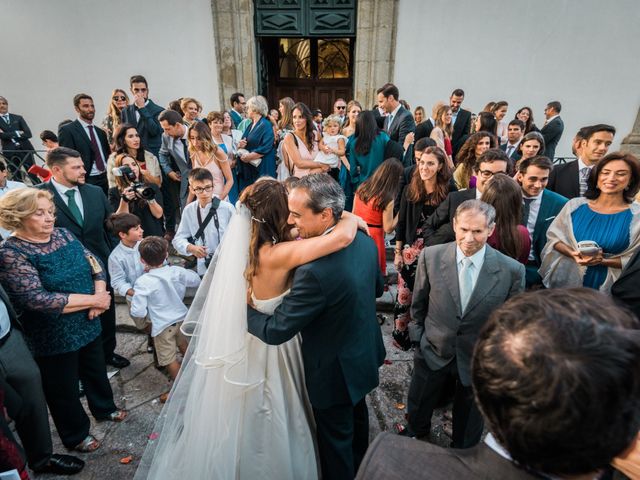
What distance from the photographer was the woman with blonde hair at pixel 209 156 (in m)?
3.94

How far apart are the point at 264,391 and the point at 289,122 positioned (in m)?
4.67

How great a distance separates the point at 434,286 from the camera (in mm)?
2107

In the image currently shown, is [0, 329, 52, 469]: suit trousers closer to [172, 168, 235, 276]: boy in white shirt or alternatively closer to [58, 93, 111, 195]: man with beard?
[172, 168, 235, 276]: boy in white shirt

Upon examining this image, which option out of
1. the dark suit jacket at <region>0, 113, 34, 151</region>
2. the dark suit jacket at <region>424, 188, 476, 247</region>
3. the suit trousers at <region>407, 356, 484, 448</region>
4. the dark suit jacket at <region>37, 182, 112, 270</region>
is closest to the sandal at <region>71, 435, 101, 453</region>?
the dark suit jacket at <region>37, 182, 112, 270</region>

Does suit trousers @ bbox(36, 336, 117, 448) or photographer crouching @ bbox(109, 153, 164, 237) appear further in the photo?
photographer crouching @ bbox(109, 153, 164, 237)

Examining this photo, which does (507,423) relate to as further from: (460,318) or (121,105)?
(121,105)

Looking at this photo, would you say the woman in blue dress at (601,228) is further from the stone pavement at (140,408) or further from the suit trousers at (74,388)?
the suit trousers at (74,388)

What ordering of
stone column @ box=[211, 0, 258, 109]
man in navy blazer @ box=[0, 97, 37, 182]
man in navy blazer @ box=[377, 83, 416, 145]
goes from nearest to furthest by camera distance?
man in navy blazer @ box=[377, 83, 416, 145], man in navy blazer @ box=[0, 97, 37, 182], stone column @ box=[211, 0, 258, 109]

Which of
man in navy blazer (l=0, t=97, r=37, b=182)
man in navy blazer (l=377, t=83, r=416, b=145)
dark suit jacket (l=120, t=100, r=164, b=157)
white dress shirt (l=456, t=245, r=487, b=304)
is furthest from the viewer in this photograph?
man in navy blazer (l=0, t=97, r=37, b=182)

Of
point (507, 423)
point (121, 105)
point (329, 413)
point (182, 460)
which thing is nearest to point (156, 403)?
point (182, 460)

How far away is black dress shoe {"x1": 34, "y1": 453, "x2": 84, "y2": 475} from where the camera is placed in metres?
2.26

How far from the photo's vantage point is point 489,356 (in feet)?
2.38

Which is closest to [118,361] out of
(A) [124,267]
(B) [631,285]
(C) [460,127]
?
(A) [124,267]

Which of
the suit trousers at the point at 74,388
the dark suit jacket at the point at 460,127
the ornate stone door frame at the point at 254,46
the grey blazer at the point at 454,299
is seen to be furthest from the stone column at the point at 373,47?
the suit trousers at the point at 74,388
